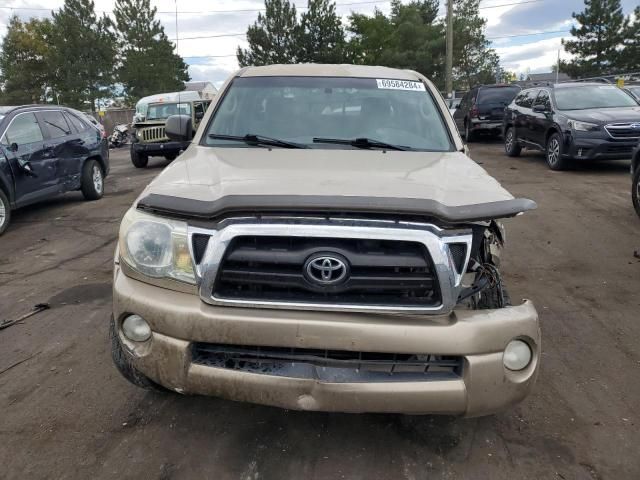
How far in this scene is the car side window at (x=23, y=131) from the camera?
788cm

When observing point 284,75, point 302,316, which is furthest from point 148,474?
point 284,75

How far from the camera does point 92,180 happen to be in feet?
32.6

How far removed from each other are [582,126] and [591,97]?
1.40m

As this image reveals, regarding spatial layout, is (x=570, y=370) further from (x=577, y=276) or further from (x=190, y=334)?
(x=190, y=334)

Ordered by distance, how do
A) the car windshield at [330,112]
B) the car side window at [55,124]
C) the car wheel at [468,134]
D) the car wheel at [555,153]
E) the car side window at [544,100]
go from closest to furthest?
1. the car windshield at [330,112]
2. the car side window at [55,124]
3. the car wheel at [555,153]
4. the car side window at [544,100]
5. the car wheel at [468,134]

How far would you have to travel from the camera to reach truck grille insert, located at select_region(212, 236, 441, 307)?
232cm

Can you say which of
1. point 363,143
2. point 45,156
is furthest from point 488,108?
point 363,143

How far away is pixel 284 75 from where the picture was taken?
13.9 ft

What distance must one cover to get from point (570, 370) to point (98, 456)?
281 centimetres

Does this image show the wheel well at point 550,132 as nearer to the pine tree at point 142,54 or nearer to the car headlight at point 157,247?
the car headlight at point 157,247

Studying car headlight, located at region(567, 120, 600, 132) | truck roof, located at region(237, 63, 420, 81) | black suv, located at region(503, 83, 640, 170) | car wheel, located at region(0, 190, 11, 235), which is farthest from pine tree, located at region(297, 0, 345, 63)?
truck roof, located at region(237, 63, 420, 81)

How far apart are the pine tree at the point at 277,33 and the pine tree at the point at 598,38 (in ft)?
90.4

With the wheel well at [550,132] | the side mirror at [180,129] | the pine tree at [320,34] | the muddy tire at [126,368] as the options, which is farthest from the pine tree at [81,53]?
the muddy tire at [126,368]

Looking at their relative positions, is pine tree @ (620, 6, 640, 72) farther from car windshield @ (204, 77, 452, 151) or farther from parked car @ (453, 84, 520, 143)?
car windshield @ (204, 77, 452, 151)
